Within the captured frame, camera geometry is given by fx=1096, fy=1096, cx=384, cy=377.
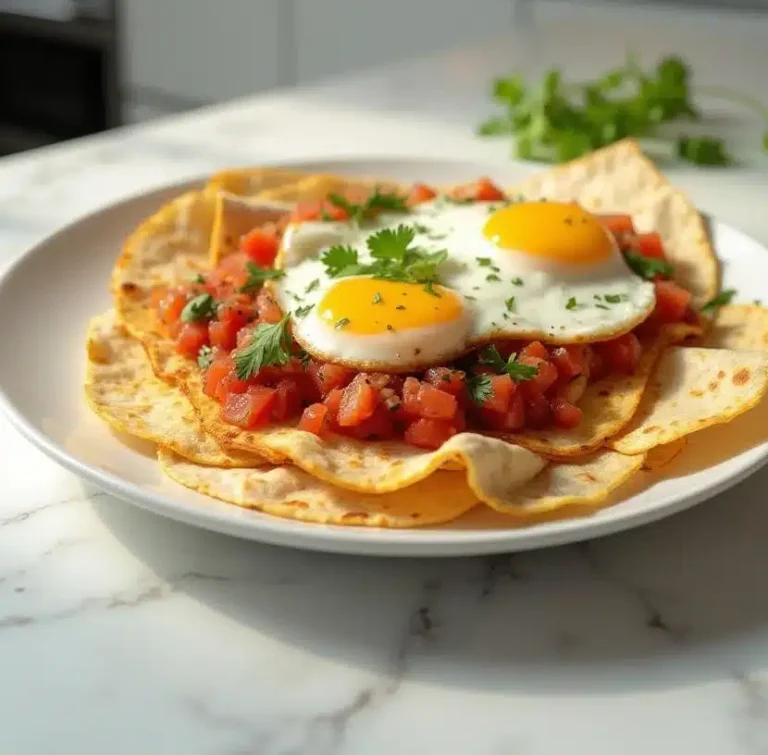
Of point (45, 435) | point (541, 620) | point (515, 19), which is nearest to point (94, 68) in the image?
point (515, 19)

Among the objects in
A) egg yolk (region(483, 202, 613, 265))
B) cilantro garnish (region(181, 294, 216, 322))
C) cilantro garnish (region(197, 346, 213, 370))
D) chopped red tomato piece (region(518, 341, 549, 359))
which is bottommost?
cilantro garnish (region(197, 346, 213, 370))

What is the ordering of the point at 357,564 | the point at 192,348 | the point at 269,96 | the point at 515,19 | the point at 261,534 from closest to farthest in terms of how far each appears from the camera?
the point at 261,534 → the point at 357,564 → the point at 192,348 → the point at 269,96 → the point at 515,19

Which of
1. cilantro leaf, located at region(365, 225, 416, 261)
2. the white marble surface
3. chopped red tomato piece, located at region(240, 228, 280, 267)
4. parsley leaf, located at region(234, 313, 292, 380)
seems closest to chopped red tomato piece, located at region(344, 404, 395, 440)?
parsley leaf, located at region(234, 313, 292, 380)

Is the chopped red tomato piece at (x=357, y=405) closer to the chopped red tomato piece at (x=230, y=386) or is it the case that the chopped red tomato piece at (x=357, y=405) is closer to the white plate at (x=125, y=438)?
the chopped red tomato piece at (x=230, y=386)

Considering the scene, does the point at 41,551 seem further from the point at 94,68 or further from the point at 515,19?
the point at 94,68

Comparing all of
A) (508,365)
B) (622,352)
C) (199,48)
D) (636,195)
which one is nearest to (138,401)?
(508,365)

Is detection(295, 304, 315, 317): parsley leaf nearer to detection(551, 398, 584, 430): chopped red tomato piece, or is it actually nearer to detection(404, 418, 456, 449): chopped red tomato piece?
detection(404, 418, 456, 449): chopped red tomato piece
